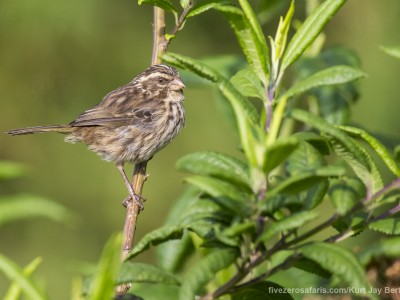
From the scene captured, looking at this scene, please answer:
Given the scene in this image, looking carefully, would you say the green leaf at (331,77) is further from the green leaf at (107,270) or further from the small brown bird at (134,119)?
the small brown bird at (134,119)

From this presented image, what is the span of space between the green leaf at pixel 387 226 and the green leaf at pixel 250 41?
58 centimetres

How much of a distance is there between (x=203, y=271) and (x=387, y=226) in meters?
0.60

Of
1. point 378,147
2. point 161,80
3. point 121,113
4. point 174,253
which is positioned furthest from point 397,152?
point 121,113

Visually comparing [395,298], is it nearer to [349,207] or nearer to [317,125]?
[349,207]

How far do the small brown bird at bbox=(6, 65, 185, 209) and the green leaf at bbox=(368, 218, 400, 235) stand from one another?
151 inches

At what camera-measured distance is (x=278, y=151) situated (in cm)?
210

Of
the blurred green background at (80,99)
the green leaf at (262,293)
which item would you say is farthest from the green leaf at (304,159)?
the blurred green background at (80,99)

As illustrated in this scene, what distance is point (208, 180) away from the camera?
2.22 meters

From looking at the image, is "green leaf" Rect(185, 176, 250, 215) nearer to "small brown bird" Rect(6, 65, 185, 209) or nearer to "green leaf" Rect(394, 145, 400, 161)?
"green leaf" Rect(394, 145, 400, 161)

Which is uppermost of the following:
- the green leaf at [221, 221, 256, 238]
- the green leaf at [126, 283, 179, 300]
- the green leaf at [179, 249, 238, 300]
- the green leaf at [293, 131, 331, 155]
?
the green leaf at [293, 131, 331, 155]

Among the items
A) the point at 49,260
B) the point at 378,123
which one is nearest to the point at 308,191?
the point at 378,123

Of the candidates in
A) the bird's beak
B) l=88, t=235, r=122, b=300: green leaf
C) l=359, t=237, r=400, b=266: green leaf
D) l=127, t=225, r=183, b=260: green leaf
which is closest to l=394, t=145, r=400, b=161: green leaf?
l=359, t=237, r=400, b=266: green leaf

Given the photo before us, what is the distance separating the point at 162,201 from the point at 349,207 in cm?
706

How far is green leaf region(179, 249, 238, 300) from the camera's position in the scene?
2.07 metres
